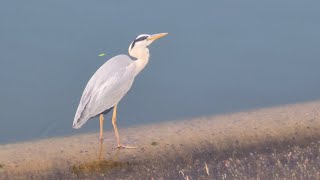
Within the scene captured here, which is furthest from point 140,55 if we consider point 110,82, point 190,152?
point 190,152

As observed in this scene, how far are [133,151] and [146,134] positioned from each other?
0.30m

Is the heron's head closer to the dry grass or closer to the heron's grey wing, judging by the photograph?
the heron's grey wing

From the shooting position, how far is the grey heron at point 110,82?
4379 millimetres

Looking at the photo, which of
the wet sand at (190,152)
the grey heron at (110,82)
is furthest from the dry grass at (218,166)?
the grey heron at (110,82)

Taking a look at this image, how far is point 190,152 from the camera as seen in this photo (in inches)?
189

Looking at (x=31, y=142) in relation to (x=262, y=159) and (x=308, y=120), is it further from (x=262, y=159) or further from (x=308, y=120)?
(x=308, y=120)

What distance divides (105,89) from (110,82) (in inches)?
2.2

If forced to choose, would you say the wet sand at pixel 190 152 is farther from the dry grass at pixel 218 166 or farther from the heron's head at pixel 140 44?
the heron's head at pixel 140 44

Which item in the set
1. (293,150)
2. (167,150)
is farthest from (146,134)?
(293,150)

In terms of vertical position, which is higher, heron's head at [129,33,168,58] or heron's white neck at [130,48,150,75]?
heron's head at [129,33,168,58]

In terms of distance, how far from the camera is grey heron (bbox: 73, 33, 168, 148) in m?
4.38

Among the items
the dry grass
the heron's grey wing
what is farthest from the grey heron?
the dry grass

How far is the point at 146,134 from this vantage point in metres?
5.05

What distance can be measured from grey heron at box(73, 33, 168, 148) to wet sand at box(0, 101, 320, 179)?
396 mm
